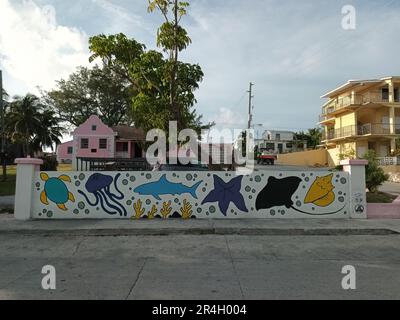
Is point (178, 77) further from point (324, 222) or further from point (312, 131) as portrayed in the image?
point (312, 131)

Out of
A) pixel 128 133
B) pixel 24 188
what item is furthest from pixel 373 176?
pixel 128 133

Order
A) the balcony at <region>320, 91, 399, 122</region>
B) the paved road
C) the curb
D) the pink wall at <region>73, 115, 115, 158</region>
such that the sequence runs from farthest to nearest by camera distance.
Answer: the pink wall at <region>73, 115, 115, 158</region> < the balcony at <region>320, 91, 399, 122</region> < the curb < the paved road

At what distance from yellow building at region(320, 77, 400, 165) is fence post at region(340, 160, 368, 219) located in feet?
97.0

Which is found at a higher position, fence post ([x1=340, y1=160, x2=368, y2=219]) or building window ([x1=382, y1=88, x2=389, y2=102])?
building window ([x1=382, y1=88, x2=389, y2=102])

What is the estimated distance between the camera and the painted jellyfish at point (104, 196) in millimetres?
10648

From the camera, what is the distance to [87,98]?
5134 cm

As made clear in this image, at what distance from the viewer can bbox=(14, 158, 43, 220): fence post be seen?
34.3 ft

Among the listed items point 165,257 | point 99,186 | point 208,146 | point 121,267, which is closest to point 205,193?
point 99,186

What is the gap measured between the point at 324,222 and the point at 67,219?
736cm

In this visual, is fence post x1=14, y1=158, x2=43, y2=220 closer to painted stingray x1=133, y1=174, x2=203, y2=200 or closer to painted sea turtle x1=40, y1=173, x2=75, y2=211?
painted sea turtle x1=40, y1=173, x2=75, y2=211

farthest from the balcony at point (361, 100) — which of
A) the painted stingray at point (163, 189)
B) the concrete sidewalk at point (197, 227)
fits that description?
the painted stingray at point (163, 189)

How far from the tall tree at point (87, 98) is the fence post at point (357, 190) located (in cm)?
4194

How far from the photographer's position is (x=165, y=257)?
6.85 meters

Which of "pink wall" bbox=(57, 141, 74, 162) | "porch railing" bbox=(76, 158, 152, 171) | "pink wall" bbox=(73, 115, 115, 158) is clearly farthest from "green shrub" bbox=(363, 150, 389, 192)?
"pink wall" bbox=(57, 141, 74, 162)
